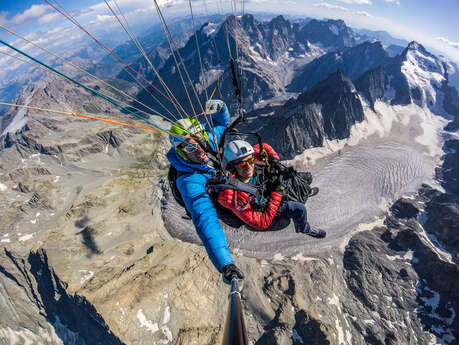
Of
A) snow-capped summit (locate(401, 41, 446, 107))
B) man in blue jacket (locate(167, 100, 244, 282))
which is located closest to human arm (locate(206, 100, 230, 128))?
man in blue jacket (locate(167, 100, 244, 282))

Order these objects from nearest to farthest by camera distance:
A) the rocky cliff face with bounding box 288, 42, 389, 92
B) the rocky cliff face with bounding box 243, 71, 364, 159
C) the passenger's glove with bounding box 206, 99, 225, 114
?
1. the passenger's glove with bounding box 206, 99, 225, 114
2. the rocky cliff face with bounding box 243, 71, 364, 159
3. the rocky cliff face with bounding box 288, 42, 389, 92

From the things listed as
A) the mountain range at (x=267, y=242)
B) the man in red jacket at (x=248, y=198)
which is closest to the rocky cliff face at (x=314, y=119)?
the mountain range at (x=267, y=242)

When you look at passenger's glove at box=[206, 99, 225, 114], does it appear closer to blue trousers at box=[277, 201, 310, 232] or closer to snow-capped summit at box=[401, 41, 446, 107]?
blue trousers at box=[277, 201, 310, 232]

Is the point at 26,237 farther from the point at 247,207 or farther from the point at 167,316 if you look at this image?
the point at 247,207

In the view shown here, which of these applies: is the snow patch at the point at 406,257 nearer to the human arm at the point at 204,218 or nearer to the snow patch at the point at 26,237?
the human arm at the point at 204,218

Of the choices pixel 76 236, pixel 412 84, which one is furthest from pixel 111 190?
pixel 412 84

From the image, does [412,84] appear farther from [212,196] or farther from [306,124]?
[212,196]
